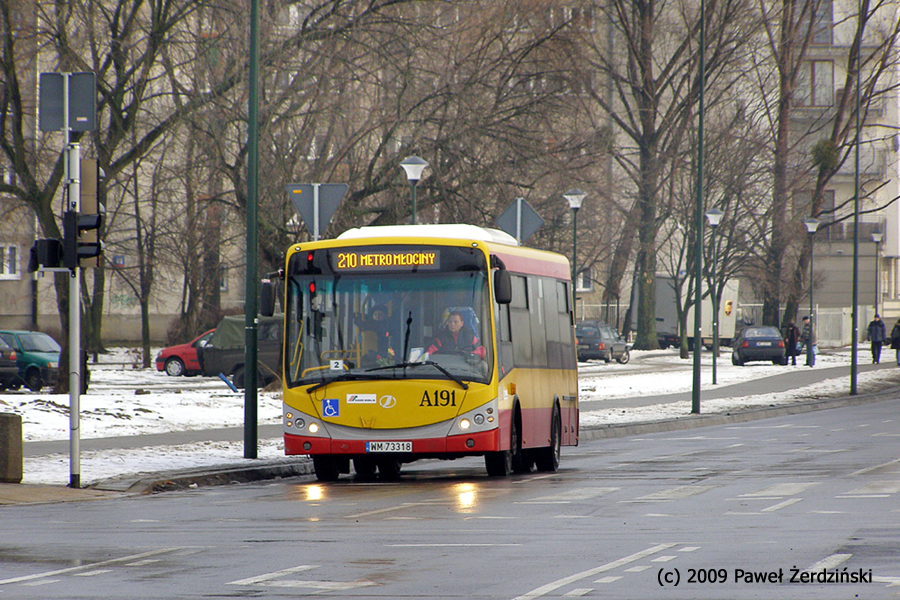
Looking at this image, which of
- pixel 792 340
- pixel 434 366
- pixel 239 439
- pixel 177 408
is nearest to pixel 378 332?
pixel 434 366

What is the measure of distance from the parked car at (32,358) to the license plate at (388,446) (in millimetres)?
21713

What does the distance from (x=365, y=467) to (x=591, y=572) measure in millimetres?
10319

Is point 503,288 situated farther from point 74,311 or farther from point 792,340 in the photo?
point 792,340

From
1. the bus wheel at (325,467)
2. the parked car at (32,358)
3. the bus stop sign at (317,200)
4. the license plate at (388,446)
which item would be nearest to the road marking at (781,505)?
the license plate at (388,446)

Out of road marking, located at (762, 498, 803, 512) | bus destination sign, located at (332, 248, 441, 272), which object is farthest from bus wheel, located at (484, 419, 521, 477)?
road marking, located at (762, 498, 803, 512)

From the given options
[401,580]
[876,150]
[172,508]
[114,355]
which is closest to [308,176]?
[172,508]

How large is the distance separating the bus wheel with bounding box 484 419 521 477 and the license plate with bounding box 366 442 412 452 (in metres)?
1.04

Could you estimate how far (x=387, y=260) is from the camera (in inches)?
655

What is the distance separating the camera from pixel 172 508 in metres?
13.4

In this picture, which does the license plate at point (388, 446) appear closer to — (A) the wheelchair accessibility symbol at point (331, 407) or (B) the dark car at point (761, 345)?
(A) the wheelchair accessibility symbol at point (331, 407)

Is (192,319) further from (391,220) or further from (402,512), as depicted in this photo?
(402,512)

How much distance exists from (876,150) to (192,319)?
44778 millimetres

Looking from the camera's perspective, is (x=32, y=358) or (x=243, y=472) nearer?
(x=243, y=472)

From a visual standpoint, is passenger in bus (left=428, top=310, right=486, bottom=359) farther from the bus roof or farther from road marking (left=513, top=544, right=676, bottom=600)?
road marking (left=513, top=544, right=676, bottom=600)
